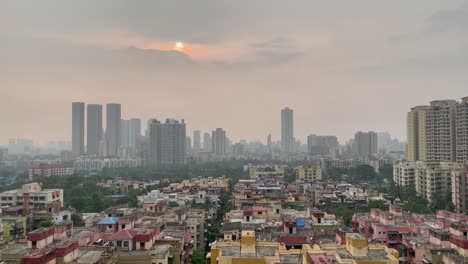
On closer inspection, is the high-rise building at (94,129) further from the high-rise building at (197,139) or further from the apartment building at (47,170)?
the high-rise building at (197,139)

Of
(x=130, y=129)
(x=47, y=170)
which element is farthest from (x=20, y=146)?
(x=47, y=170)

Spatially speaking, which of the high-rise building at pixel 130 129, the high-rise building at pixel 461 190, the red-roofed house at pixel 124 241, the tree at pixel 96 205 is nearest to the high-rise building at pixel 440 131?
the high-rise building at pixel 461 190

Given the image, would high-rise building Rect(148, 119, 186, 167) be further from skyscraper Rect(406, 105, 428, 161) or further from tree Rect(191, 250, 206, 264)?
tree Rect(191, 250, 206, 264)

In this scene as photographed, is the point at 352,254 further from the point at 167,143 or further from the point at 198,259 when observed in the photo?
the point at 167,143

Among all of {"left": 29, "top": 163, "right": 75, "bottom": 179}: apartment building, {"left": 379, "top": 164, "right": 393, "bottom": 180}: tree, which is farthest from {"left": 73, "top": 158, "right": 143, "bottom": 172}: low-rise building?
{"left": 379, "top": 164, "right": 393, "bottom": 180}: tree

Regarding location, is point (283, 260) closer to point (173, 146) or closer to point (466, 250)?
point (466, 250)
